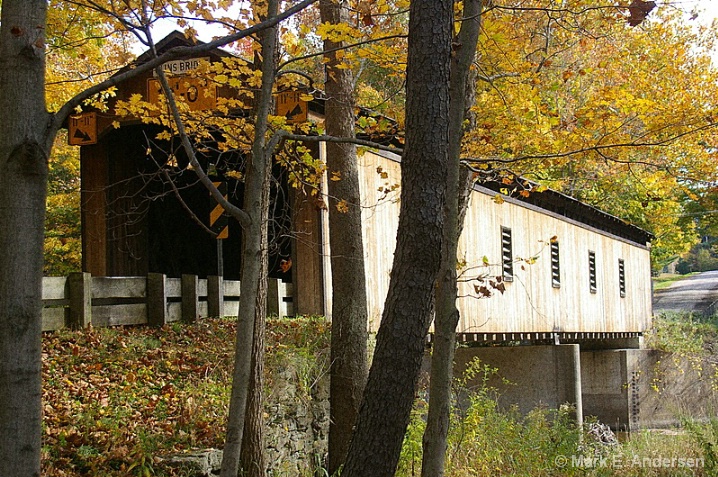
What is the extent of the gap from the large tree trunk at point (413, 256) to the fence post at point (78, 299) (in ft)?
20.2

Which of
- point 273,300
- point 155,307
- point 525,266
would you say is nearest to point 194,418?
point 155,307

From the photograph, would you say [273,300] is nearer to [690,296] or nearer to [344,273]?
[344,273]

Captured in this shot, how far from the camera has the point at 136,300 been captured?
11609 millimetres

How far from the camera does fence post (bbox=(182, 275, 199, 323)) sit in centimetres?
1199

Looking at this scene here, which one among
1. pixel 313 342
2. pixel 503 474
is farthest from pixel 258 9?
pixel 503 474

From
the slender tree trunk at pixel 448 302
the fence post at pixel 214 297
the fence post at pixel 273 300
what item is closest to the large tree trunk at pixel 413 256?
the slender tree trunk at pixel 448 302

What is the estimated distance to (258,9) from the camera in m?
7.39

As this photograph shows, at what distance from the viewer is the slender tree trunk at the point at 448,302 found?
6492 millimetres

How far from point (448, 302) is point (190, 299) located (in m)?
6.25

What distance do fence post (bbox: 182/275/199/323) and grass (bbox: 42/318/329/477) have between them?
11.5 inches

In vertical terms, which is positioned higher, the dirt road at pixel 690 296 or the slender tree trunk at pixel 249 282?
the slender tree trunk at pixel 249 282

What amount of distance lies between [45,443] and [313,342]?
4.47 m

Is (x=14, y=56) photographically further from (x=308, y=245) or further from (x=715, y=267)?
(x=715, y=267)

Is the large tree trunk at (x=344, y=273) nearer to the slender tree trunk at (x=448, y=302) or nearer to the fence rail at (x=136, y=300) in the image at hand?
the fence rail at (x=136, y=300)
